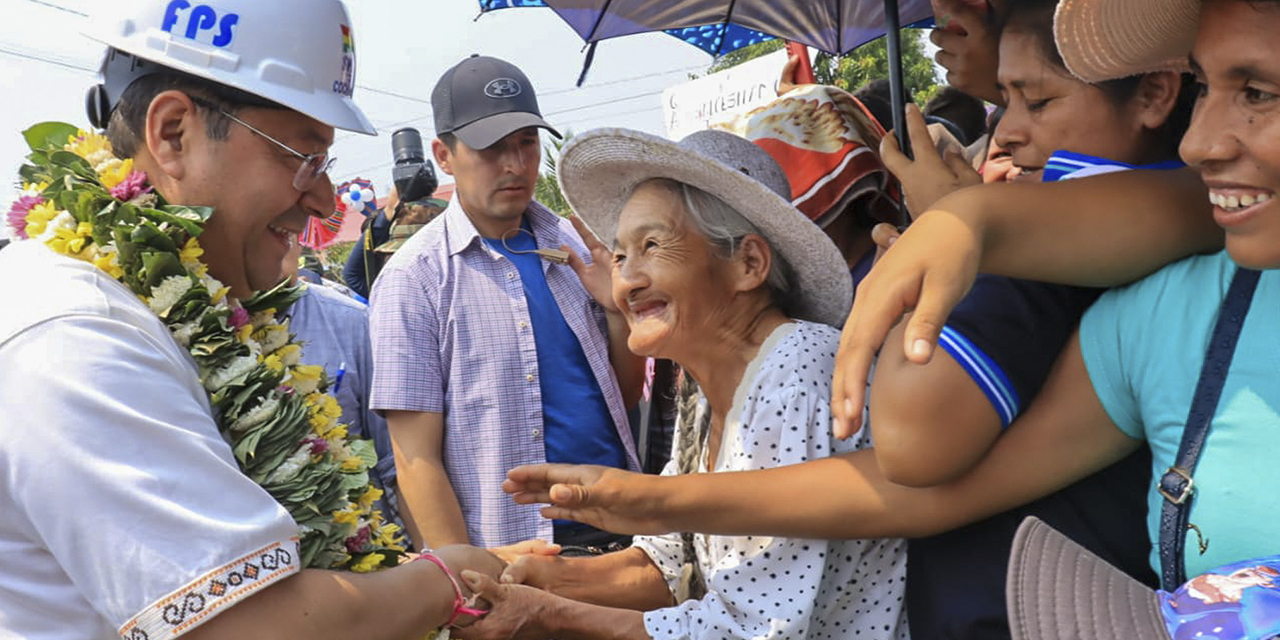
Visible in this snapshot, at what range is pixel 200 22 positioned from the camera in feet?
7.52

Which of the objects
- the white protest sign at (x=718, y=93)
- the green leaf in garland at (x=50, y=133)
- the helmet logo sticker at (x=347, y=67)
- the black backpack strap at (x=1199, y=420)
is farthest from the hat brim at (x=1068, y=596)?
the white protest sign at (x=718, y=93)

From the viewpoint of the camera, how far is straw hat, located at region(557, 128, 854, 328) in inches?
101

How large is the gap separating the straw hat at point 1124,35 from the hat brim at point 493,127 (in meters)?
2.57

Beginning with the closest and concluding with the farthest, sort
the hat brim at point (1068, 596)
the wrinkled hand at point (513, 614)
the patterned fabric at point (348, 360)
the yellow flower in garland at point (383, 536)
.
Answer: the hat brim at point (1068, 596) < the yellow flower in garland at point (383, 536) < the wrinkled hand at point (513, 614) < the patterned fabric at point (348, 360)

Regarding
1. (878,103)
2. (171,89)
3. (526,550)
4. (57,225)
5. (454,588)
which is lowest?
(526,550)

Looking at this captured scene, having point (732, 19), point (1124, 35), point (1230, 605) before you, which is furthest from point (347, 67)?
point (1230, 605)

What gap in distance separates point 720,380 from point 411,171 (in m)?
4.43

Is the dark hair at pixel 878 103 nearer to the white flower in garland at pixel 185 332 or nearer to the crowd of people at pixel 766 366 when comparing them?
the crowd of people at pixel 766 366

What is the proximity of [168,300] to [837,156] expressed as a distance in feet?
6.42

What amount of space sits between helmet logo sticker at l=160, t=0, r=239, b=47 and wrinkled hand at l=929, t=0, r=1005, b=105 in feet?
5.21

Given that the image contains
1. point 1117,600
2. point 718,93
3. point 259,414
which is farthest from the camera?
point 718,93

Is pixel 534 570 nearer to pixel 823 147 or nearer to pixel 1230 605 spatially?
pixel 823 147

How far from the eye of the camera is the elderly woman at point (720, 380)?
2.32 m

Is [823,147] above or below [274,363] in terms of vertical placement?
above
